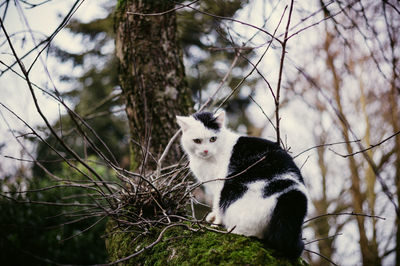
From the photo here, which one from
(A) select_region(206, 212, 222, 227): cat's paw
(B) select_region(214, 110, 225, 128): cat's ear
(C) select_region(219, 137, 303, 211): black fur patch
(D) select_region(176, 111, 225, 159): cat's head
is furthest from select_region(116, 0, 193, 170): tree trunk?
(C) select_region(219, 137, 303, 211): black fur patch

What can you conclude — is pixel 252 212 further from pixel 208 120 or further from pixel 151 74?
pixel 151 74

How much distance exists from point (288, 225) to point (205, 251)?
52 cm

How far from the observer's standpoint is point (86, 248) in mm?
4324

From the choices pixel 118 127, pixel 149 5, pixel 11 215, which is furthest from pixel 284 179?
pixel 118 127

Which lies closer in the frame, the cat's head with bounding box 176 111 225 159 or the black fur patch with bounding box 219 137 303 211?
the black fur patch with bounding box 219 137 303 211

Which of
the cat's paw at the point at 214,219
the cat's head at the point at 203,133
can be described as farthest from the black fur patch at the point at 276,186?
the cat's head at the point at 203,133

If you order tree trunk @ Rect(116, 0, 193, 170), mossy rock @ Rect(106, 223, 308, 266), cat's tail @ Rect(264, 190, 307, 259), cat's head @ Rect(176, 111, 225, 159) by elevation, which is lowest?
mossy rock @ Rect(106, 223, 308, 266)

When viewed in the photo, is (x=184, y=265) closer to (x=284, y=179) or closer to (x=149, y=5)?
(x=284, y=179)

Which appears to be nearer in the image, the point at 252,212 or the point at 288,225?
the point at 288,225

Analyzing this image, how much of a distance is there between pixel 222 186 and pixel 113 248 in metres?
1.12

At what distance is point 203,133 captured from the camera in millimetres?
2432

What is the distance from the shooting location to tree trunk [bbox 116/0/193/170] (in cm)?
334

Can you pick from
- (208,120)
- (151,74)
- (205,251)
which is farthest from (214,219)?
(151,74)

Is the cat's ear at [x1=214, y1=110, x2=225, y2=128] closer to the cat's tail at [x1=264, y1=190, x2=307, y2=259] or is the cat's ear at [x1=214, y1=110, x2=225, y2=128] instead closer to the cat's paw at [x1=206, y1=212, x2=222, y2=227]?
the cat's paw at [x1=206, y1=212, x2=222, y2=227]
